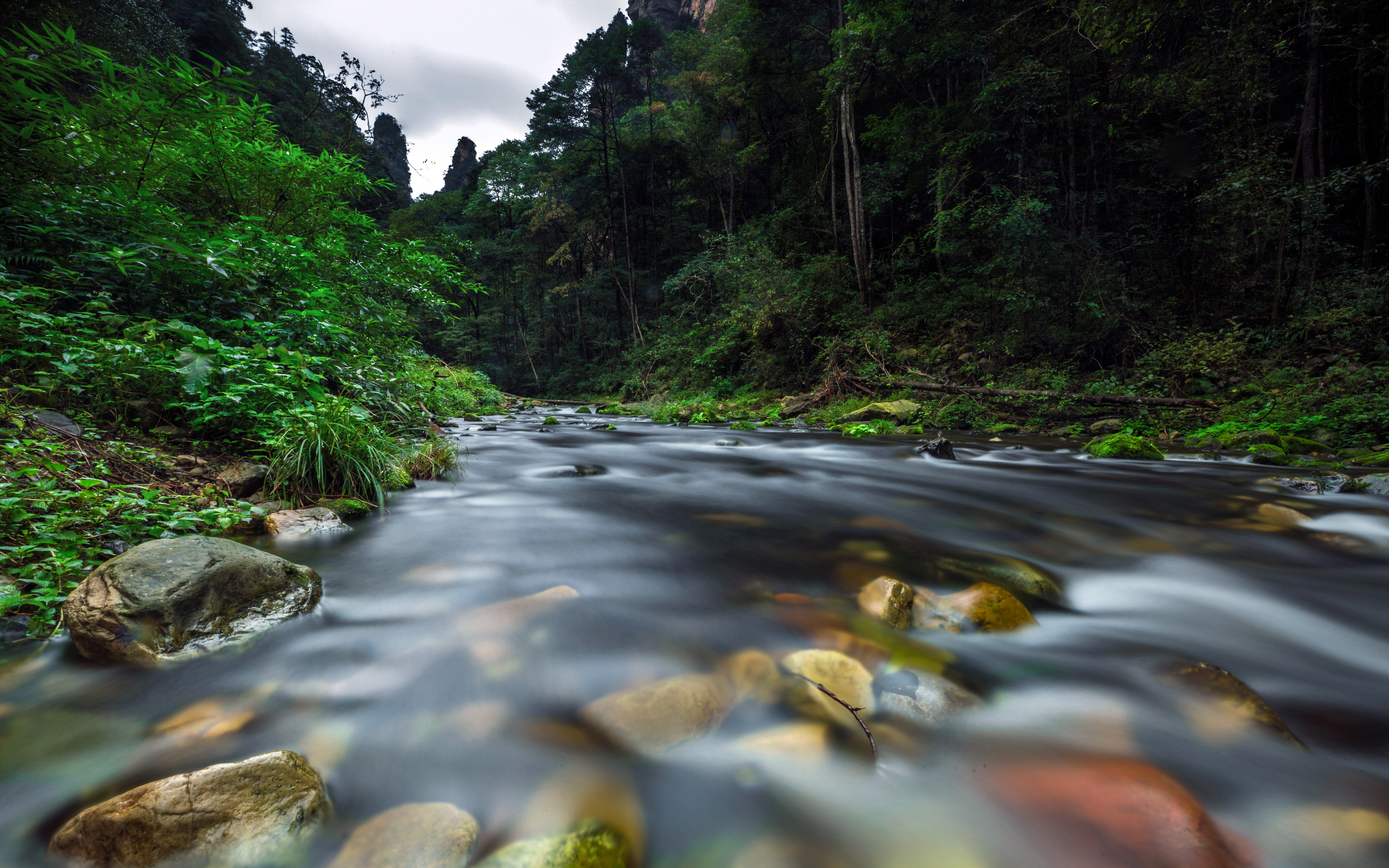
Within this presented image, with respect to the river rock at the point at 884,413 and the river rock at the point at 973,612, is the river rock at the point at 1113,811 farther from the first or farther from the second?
the river rock at the point at 884,413

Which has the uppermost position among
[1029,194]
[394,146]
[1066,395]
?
[394,146]

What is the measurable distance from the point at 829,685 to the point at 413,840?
1.31m

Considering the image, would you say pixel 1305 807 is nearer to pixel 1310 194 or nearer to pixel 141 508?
pixel 141 508

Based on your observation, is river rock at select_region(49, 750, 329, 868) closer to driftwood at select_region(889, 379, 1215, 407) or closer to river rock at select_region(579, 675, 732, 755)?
river rock at select_region(579, 675, 732, 755)

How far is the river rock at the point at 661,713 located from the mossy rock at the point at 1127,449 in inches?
271

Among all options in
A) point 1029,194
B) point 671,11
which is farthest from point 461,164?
point 1029,194

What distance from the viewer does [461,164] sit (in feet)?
255

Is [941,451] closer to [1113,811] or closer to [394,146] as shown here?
[1113,811]

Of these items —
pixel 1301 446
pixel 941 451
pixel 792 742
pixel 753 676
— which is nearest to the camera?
pixel 792 742

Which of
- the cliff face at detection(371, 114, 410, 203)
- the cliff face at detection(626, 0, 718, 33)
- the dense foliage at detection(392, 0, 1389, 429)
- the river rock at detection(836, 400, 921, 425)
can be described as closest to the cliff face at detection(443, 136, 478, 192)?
the cliff face at detection(371, 114, 410, 203)

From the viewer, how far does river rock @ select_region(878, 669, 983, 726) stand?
176 centimetres

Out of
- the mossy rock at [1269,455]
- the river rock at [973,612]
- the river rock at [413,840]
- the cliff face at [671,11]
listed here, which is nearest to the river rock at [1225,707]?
the river rock at [973,612]

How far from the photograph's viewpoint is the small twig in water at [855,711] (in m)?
1.62

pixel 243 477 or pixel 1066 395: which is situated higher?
pixel 1066 395
